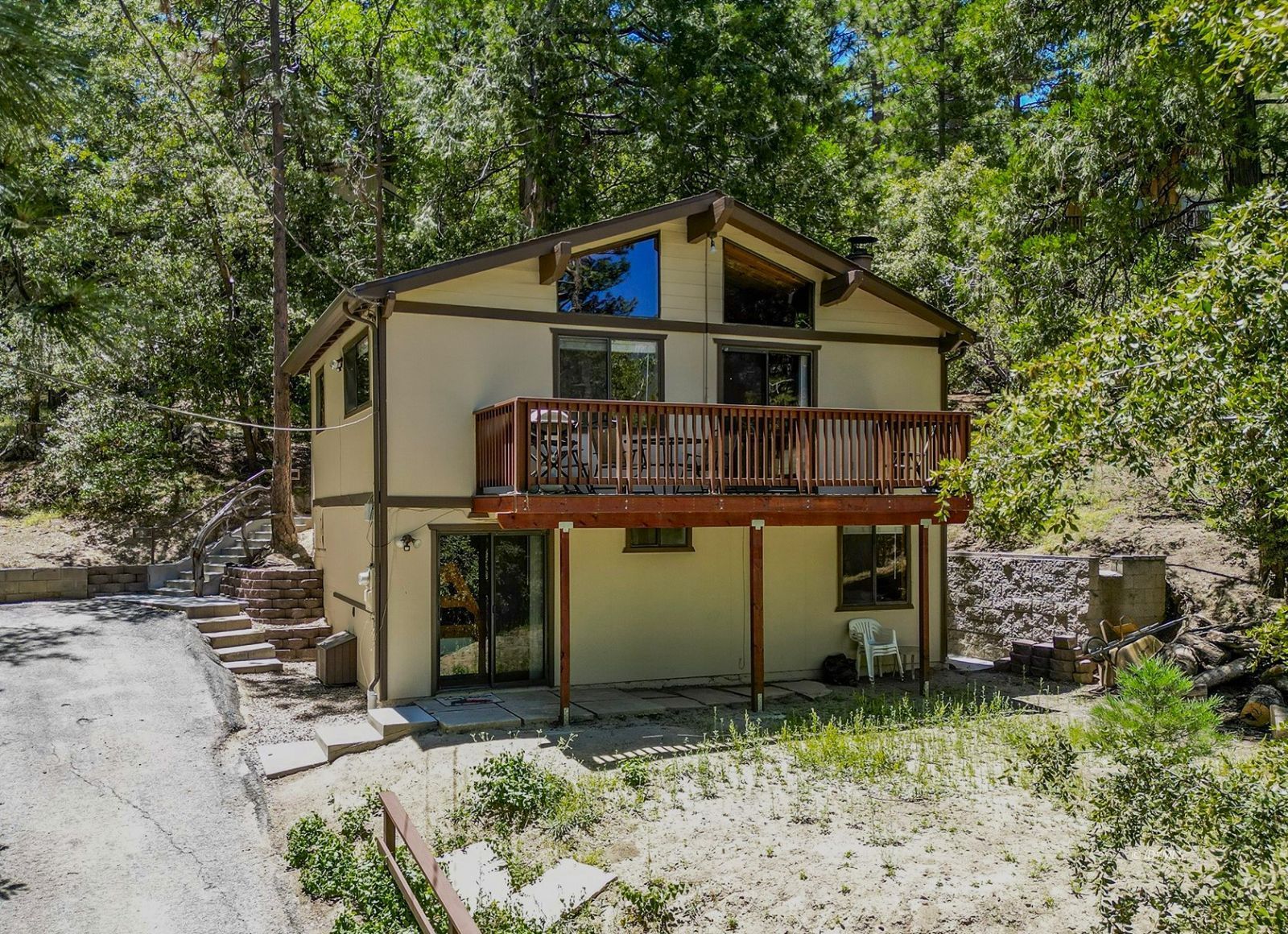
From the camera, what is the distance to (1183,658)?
38.1 ft


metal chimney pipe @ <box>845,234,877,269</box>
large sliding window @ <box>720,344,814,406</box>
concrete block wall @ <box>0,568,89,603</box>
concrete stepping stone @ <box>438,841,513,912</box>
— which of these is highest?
metal chimney pipe @ <box>845,234,877,269</box>

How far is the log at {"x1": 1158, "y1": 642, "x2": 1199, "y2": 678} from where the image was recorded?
11.5 meters

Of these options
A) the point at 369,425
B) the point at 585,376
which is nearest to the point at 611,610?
the point at 585,376

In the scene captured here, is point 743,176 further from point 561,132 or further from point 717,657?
point 717,657

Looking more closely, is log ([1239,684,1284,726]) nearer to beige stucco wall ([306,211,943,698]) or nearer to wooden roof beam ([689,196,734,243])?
beige stucco wall ([306,211,943,698])

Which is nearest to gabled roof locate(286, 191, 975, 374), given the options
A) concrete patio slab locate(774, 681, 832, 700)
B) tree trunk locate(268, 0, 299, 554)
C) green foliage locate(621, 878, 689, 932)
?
tree trunk locate(268, 0, 299, 554)

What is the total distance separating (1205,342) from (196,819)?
815cm

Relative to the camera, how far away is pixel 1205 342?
405 centimetres

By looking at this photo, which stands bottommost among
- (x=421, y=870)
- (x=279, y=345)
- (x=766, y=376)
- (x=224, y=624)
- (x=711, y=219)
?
(x=421, y=870)

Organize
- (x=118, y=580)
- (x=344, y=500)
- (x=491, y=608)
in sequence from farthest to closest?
1. (x=118, y=580)
2. (x=344, y=500)
3. (x=491, y=608)

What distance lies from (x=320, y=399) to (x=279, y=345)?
168 cm


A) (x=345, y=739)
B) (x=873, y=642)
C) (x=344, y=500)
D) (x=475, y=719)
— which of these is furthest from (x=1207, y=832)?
(x=344, y=500)

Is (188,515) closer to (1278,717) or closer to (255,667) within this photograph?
(255,667)

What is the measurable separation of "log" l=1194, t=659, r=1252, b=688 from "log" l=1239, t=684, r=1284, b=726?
1.67ft
